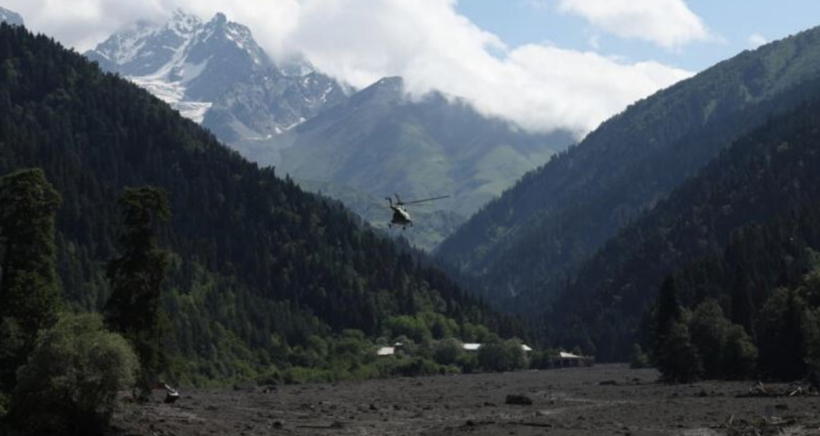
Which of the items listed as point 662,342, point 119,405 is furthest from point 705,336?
point 119,405

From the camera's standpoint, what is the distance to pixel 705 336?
589ft

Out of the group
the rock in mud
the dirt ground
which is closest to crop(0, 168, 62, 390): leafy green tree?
the dirt ground

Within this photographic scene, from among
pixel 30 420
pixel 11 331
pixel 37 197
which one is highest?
pixel 37 197

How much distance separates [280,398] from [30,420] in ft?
241

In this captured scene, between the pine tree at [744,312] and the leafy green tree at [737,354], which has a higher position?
the pine tree at [744,312]

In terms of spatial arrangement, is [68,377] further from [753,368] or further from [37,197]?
[753,368]

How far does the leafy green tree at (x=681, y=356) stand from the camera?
6890 inches

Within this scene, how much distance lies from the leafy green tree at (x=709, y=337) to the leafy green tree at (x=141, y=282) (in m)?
99.8

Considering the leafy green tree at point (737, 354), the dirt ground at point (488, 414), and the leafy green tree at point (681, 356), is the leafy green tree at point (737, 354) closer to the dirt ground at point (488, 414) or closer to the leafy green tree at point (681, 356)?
the leafy green tree at point (681, 356)

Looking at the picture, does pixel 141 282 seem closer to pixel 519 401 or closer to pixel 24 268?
pixel 24 268

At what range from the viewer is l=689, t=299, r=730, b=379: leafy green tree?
178m

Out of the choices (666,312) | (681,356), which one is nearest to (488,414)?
(681,356)

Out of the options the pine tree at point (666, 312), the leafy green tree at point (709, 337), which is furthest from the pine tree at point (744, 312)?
the pine tree at point (666, 312)

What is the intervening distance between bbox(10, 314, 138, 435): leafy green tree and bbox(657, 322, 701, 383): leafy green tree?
358 ft
